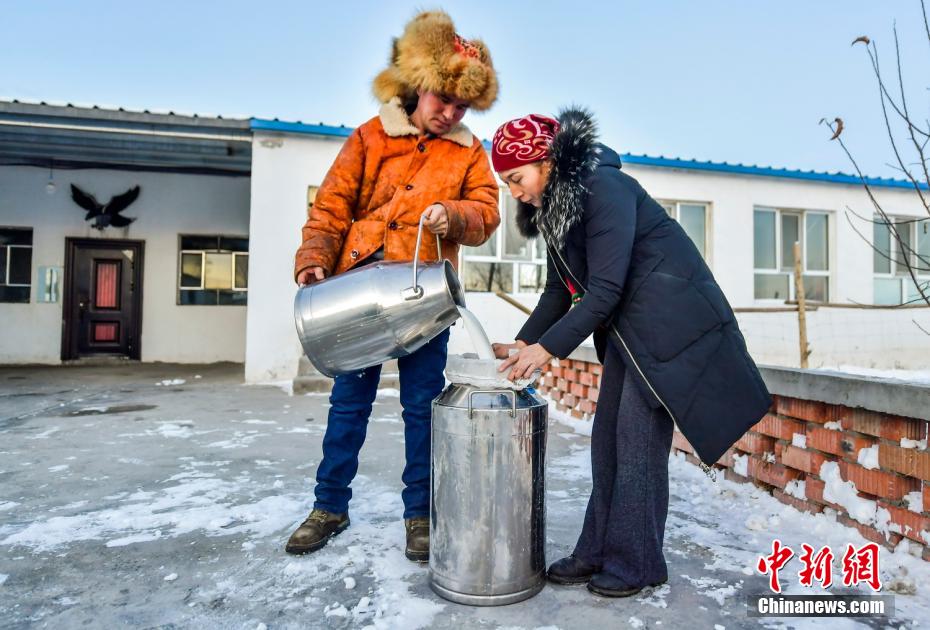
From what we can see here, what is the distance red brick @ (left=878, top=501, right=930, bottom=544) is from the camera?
198 cm

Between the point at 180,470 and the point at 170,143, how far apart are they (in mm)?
6553

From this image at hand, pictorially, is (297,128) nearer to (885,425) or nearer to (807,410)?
(807,410)

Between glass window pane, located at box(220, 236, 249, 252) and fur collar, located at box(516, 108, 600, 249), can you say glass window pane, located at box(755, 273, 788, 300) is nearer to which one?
glass window pane, located at box(220, 236, 249, 252)

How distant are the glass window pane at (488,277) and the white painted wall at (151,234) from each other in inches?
180

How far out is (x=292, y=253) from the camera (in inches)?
312

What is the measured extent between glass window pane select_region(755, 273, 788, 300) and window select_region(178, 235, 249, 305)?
8.77 meters

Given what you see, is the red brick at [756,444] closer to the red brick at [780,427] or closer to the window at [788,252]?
the red brick at [780,427]

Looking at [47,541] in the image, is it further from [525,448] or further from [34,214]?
[34,214]

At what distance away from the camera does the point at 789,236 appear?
10055mm

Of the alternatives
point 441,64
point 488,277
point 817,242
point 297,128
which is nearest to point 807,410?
point 441,64

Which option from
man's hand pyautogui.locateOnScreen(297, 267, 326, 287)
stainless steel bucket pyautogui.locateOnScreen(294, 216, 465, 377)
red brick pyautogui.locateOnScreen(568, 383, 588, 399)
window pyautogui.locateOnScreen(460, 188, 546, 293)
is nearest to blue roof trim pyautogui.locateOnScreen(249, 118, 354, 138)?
window pyautogui.locateOnScreen(460, 188, 546, 293)

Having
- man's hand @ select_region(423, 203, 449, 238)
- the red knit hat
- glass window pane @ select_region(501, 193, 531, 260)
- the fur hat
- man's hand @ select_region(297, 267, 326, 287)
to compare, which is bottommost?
man's hand @ select_region(297, 267, 326, 287)

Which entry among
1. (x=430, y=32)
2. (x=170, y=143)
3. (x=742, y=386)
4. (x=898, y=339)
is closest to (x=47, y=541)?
(x=430, y=32)

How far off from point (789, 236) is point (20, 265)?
13.0 metres
